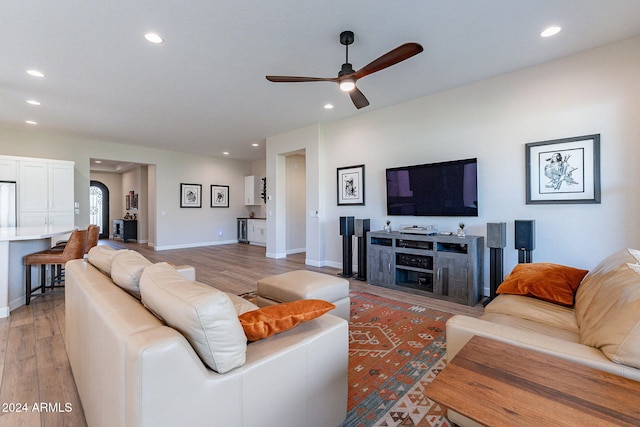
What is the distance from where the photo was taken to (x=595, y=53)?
3039 mm

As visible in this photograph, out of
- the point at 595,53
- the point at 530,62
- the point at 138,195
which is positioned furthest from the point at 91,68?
the point at 138,195

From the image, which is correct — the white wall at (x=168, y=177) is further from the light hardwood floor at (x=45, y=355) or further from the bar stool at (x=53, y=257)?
the light hardwood floor at (x=45, y=355)

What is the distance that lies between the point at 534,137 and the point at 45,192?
8423 mm

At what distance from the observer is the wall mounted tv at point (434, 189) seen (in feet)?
12.4

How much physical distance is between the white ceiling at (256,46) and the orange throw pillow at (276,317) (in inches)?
91.0

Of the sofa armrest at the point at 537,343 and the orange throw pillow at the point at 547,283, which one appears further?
the orange throw pillow at the point at 547,283

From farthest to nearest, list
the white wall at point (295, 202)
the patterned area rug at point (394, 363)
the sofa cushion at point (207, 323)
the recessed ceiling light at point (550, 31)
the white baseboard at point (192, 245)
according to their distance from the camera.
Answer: the white baseboard at point (192, 245) → the white wall at point (295, 202) → the recessed ceiling light at point (550, 31) → the patterned area rug at point (394, 363) → the sofa cushion at point (207, 323)

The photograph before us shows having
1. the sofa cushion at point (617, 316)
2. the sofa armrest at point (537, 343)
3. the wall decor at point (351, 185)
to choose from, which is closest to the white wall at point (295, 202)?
the wall decor at point (351, 185)

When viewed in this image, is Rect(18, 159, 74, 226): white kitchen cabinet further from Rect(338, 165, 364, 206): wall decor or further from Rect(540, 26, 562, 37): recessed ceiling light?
Rect(540, 26, 562, 37): recessed ceiling light

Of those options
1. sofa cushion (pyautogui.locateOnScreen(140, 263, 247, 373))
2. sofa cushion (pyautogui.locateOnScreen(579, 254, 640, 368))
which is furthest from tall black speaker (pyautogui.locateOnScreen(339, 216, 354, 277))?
sofa cushion (pyautogui.locateOnScreen(140, 263, 247, 373))

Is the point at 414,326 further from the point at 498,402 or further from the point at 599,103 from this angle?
the point at 599,103

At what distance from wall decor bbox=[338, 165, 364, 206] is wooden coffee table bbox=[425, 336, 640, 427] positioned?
4076 millimetres

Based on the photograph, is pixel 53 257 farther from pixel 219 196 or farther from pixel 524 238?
pixel 219 196

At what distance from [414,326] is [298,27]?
3004 millimetres
